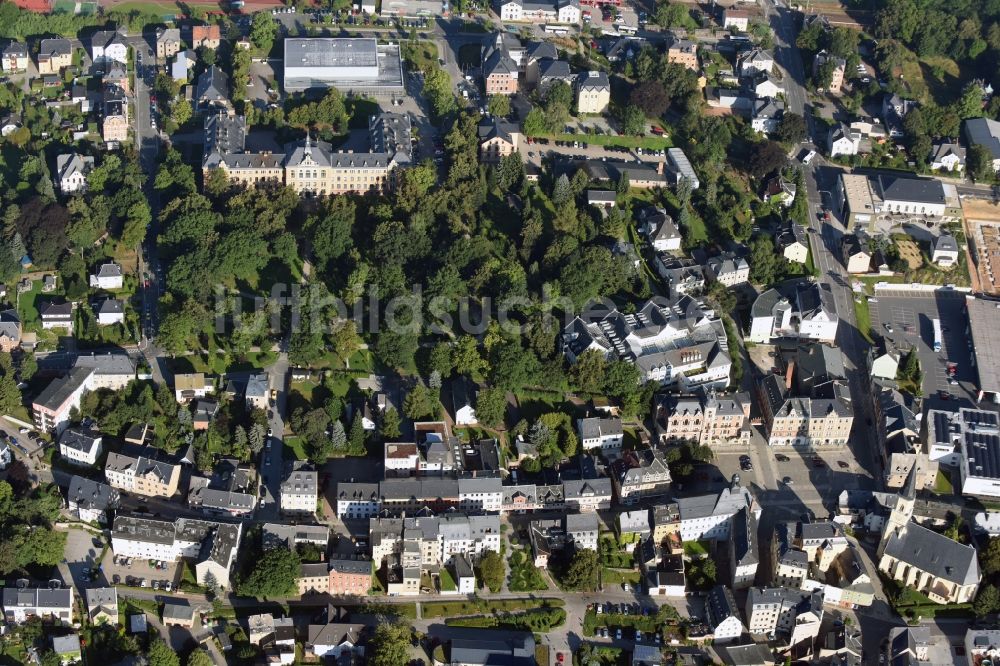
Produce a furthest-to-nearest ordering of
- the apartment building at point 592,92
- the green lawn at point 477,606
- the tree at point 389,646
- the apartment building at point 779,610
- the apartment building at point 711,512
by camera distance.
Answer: the apartment building at point 592,92 → the apartment building at point 711,512 → the green lawn at point 477,606 → the apartment building at point 779,610 → the tree at point 389,646

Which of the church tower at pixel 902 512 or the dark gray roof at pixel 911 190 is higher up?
the dark gray roof at pixel 911 190

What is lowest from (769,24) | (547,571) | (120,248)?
(547,571)

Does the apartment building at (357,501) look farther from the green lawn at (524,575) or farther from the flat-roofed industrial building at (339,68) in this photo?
the flat-roofed industrial building at (339,68)

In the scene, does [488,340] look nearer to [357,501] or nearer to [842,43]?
[357,501]

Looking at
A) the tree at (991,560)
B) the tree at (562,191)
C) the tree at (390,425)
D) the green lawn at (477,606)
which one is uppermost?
the tree at (562,191)

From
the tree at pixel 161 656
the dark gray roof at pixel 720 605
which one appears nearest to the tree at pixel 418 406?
the dark gray roof at pixel 720 605

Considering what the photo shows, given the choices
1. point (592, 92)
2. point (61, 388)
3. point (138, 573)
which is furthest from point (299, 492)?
point (592, 92)

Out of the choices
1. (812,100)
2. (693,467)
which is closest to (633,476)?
(693,467)

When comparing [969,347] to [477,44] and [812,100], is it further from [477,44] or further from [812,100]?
[477,44]
